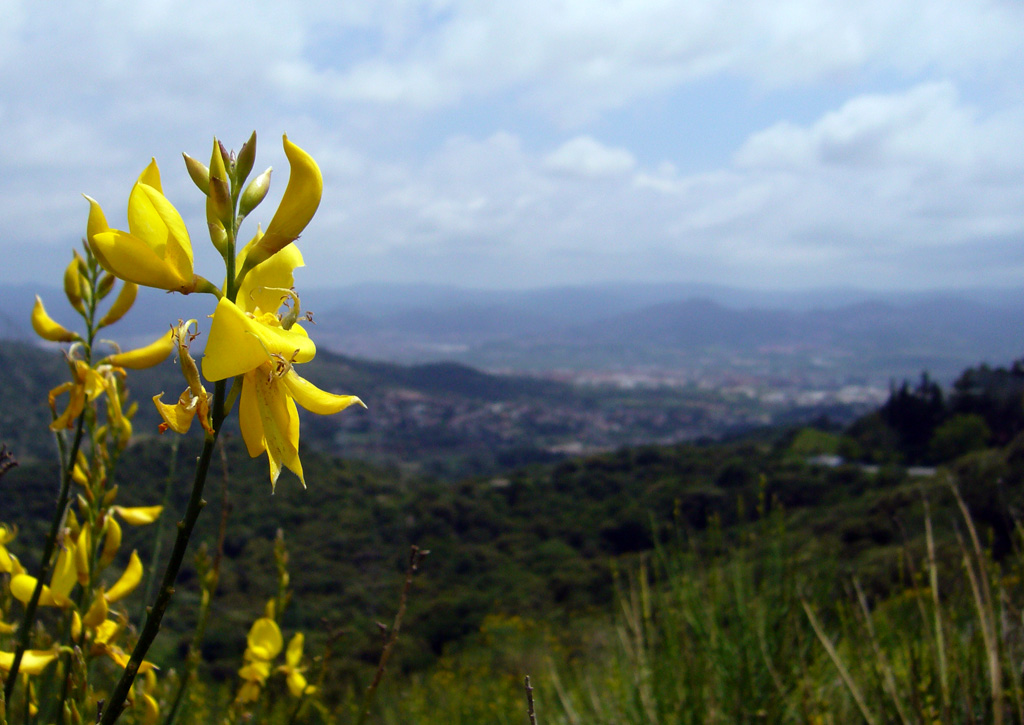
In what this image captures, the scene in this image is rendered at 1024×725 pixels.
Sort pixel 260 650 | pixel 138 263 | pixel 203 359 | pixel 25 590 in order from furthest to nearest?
pixel 260 650
pixel 25 590
pixel 138 263
pixel 203 359

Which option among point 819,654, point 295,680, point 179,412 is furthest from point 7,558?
point 819,654

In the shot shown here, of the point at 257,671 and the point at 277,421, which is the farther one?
the point at 257,671

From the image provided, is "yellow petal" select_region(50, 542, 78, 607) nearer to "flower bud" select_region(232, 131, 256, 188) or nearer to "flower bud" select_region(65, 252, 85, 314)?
"flower bud" select_region(65, 252, 85, 314)

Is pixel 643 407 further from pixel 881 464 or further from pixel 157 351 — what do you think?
pixel 157 351

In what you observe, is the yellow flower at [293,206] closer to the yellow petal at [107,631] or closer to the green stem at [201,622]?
the green stem at [201,622]

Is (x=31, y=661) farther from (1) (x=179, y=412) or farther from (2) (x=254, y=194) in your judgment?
(2) (x=254, y=194)

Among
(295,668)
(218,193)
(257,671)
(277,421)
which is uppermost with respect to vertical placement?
(218,193)

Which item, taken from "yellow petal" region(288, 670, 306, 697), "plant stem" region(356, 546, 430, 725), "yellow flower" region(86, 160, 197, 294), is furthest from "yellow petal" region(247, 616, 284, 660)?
"yellow flower" region(86, 160, 197, 294)
